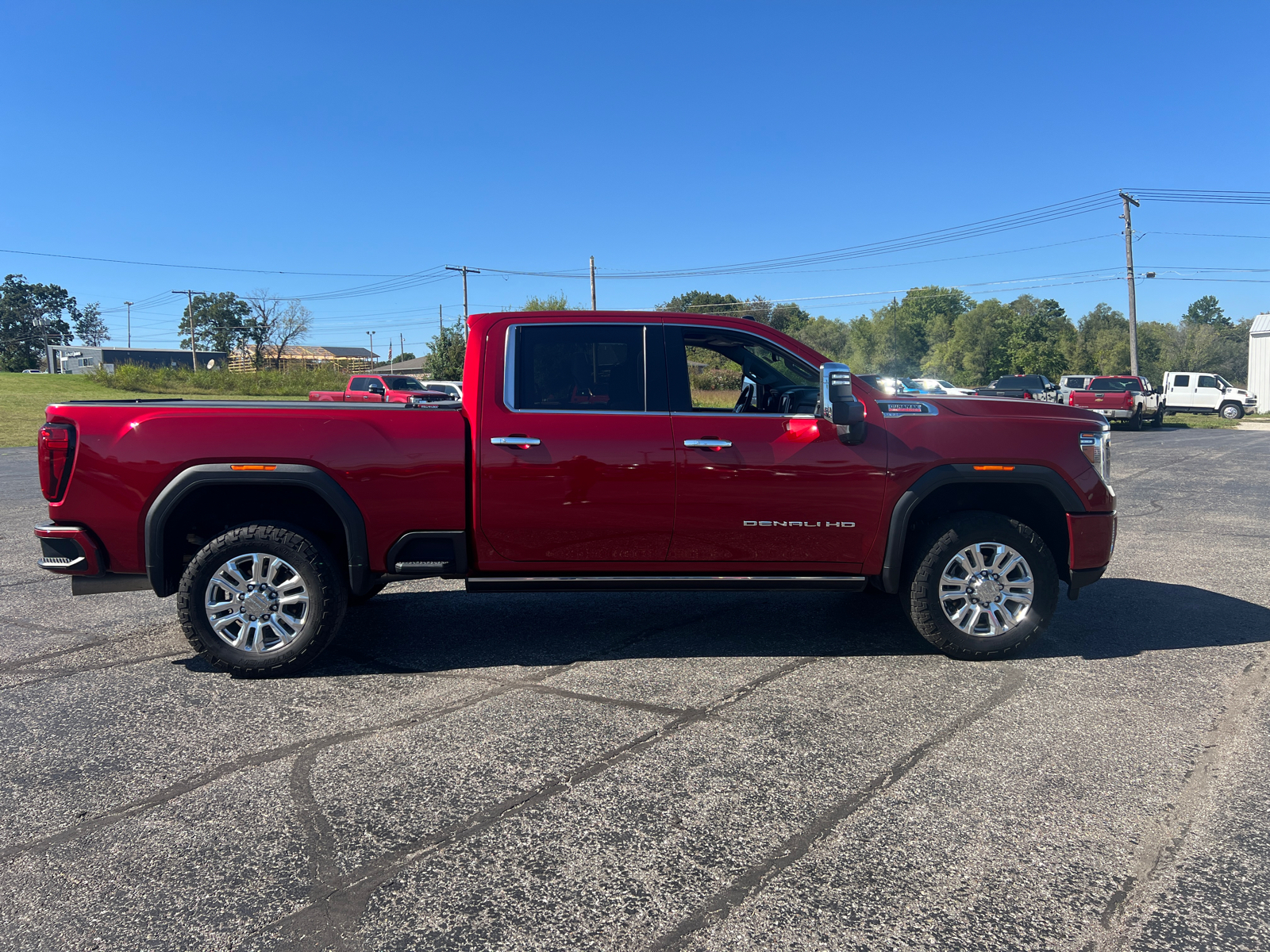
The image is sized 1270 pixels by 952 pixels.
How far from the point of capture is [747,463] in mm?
4906

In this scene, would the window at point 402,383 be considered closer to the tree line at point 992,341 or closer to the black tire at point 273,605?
the black tire at point 273,605

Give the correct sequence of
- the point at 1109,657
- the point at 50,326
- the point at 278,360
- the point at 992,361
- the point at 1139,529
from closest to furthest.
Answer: the point at 1109,657
the point at 1139,529
the point at 278,360
the point at 992,361
the point at 50,326

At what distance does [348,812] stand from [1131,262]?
45.6 meters

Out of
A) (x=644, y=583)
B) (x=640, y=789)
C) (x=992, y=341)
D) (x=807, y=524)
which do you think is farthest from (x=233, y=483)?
(x=992, y=341)

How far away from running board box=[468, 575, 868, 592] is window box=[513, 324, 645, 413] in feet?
3.15

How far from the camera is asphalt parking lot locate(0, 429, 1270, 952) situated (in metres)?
2.69

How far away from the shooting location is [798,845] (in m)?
3.11

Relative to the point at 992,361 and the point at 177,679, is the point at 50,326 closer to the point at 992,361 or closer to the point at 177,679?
the point at 992,361

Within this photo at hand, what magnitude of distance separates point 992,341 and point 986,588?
4193 inches

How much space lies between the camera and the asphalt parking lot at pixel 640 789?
2689 mm

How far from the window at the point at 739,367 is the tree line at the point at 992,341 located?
7288 centimetres

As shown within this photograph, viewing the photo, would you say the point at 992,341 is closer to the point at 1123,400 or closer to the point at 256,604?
the point at 1123,400

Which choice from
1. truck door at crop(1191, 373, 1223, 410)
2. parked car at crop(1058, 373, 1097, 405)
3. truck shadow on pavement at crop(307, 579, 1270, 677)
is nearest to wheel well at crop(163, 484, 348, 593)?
truck shadow on pavement at crop(307, 579, 1270, 677)

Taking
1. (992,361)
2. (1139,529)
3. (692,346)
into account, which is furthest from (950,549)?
(992,361)
